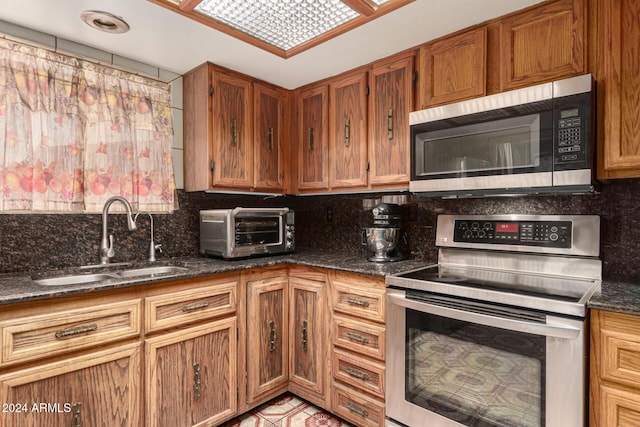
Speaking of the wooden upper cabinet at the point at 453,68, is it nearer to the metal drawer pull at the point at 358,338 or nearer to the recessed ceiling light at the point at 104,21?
the metal drawer pull at the point at 358,338

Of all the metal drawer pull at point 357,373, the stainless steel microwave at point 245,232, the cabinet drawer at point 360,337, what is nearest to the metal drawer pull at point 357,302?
the cabinet drawer at point 360,337

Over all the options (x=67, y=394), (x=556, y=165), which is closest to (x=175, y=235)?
(x=67, y=394)

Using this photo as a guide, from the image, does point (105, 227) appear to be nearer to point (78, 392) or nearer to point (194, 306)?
point (194, 306)

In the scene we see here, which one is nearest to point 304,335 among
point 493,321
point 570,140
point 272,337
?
point 272,337

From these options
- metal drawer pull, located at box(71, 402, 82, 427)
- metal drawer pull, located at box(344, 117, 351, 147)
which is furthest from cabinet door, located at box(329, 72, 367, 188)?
metal drawer pull, located at box(71, 402, 82, 427)

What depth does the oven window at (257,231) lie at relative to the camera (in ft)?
7.24

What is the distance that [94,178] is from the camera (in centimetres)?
204

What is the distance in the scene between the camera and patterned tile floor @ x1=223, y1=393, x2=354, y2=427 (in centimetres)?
199

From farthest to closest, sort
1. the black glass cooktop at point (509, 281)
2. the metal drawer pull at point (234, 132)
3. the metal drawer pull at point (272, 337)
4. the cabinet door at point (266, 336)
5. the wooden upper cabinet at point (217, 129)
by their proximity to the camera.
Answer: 1. the metal drawer pull at point (234, 132)
2. the wooden upper cabinet at point (217, 129)
3. the metal drawer pull at point (272, 337)
4. the cabinet door at point (266, 336)
5. the black glass cooktop at point (509, 281)

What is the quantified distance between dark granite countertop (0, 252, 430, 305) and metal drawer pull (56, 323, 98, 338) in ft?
0.51

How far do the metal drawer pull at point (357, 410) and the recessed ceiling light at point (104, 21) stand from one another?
2350 millimetres

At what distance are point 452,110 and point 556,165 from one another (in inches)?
22.2

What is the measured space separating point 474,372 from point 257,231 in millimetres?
1474

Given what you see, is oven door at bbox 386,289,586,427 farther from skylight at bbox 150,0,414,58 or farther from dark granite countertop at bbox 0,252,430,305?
skylight at bbox 150,0,414,58
